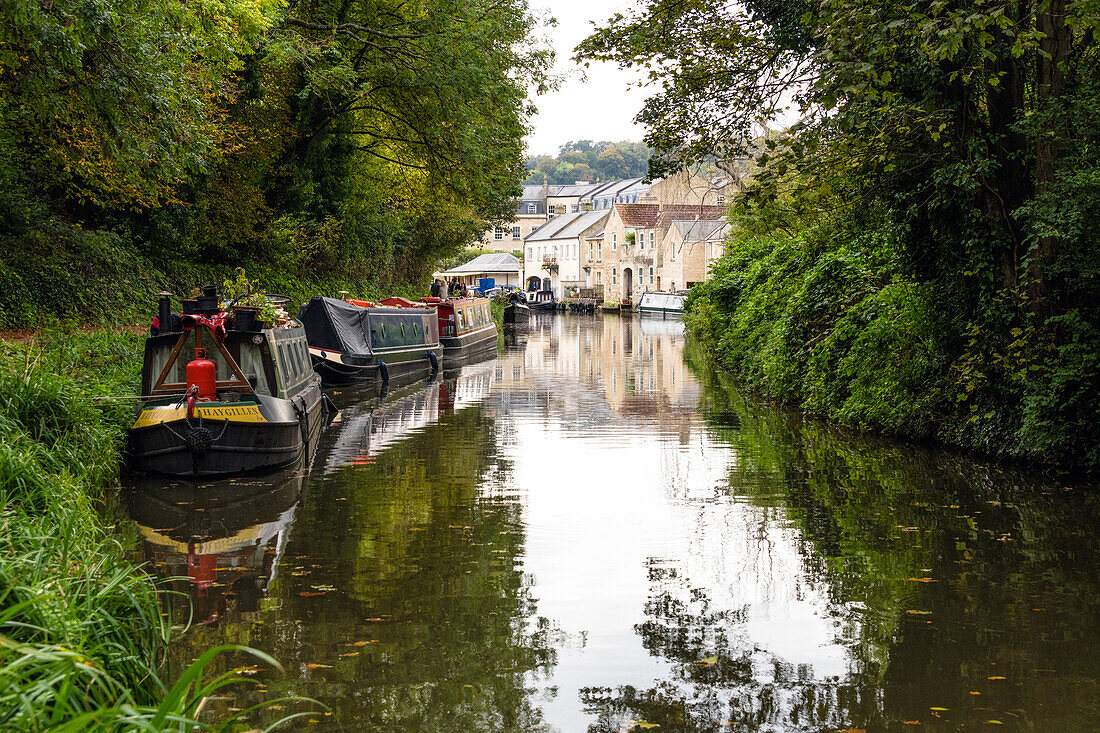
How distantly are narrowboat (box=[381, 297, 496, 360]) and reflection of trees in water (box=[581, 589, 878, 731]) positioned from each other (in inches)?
985

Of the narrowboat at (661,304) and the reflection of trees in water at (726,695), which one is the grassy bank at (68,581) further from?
the narrowboat at (661,304)

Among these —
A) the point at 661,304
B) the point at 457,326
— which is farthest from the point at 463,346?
the point at 661,304

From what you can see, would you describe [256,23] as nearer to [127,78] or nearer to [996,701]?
[127,78]

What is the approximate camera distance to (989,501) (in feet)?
33.7

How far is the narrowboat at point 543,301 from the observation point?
79312 millimetres

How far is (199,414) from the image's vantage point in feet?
37.9

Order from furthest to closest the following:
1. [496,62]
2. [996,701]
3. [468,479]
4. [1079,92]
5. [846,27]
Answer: [496,62] < [468,479] < [1079,92] < [846,27] < [996,701]

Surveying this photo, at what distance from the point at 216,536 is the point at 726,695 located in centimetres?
558

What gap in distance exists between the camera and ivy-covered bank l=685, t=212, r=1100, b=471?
10.5 meters

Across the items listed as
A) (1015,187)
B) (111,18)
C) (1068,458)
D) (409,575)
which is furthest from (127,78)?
(1068,458)

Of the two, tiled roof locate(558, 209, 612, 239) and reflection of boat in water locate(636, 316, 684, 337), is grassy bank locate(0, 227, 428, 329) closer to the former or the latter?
reflection of boat in water locate(636, 316, 684, 337)

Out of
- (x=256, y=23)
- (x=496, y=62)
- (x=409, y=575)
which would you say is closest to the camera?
(x=409, y=575)

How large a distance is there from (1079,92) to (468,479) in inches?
312

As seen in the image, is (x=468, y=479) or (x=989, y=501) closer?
(x=989, y=501)
